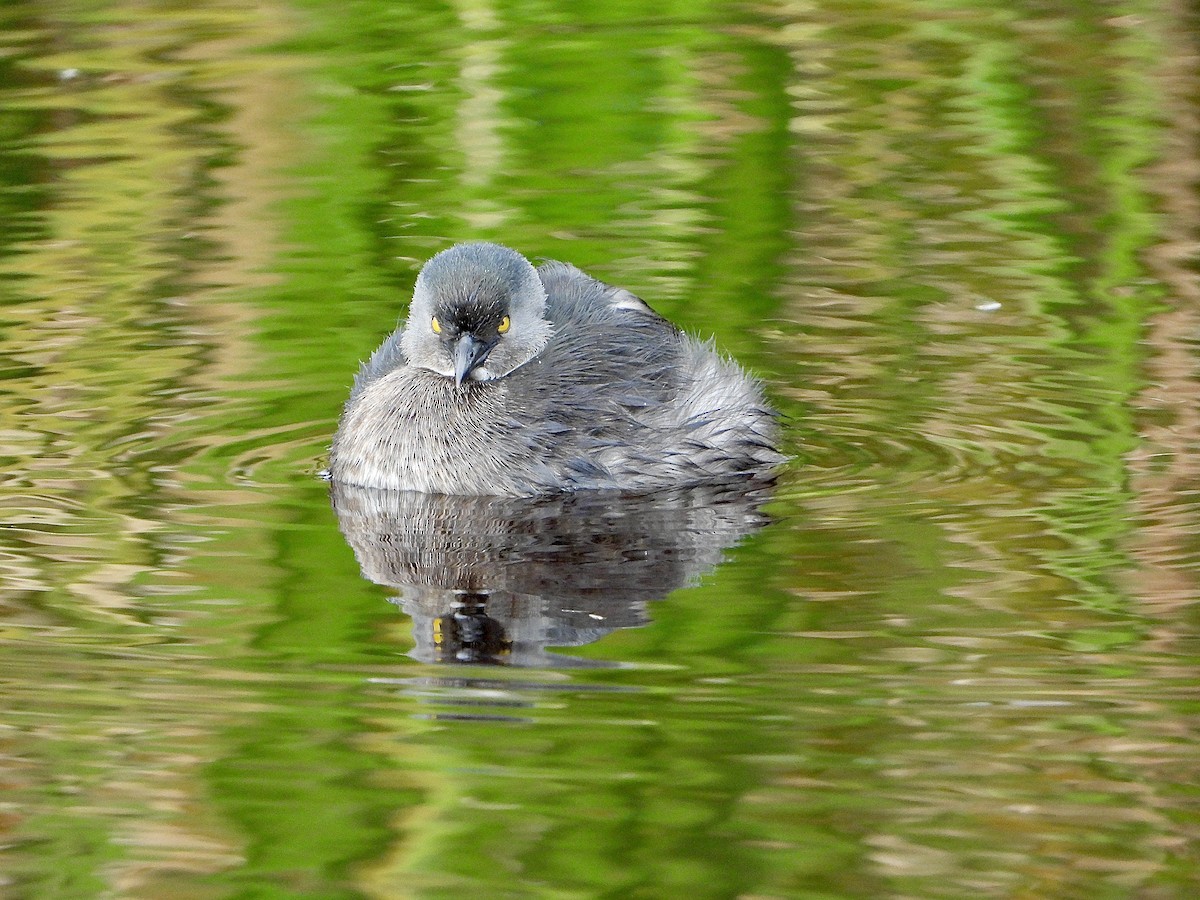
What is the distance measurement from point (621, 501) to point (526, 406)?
20.3 inches

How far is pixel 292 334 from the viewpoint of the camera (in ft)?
26.8

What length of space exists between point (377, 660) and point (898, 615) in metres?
1.35

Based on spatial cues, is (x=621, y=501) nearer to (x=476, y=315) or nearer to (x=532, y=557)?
(x=532, y=557)

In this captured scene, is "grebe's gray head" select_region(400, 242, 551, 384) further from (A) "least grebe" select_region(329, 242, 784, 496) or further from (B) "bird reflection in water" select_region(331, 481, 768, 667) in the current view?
(B) "bird reflection in water" select_region(331, 481, 768, 667)

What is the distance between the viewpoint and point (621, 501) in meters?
6.65

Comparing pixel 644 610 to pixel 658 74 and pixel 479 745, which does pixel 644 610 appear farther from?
pixel 658 74

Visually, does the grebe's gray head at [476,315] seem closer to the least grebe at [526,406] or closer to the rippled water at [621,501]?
the least grebe at [526,406]

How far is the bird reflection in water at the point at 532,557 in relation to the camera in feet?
17.6

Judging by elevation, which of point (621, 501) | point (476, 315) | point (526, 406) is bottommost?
point (621, 501)

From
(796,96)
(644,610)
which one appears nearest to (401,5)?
(796,96)

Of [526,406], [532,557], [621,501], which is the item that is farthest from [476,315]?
[532,557]

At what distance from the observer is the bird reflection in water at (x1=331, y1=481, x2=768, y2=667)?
538 centimetres

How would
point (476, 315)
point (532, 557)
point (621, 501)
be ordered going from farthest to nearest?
point (476, 315) < point (621, 501) < point (532, 557)

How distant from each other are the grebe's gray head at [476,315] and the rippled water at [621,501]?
535 mm
